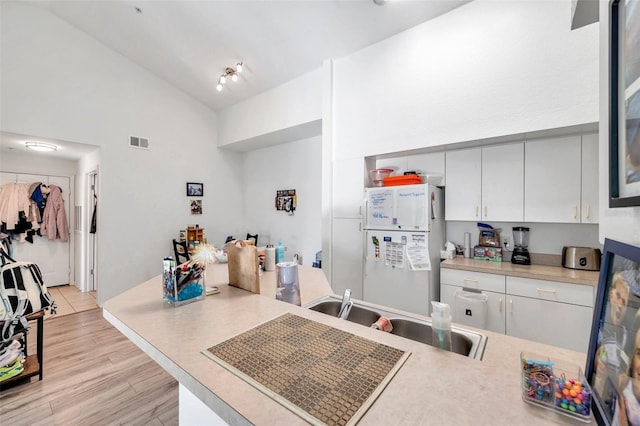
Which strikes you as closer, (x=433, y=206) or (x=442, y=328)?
(x=442, y=328)

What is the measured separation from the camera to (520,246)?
264cm

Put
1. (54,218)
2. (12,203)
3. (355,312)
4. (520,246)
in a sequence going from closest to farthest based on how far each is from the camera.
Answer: (355,312) < (520,246) < (12,203) < (54,218)

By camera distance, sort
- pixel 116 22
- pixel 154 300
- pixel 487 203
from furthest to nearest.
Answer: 1. pixel 116 22
2. pixel 487 203
3. pixel 154 300

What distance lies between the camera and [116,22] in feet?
11.0

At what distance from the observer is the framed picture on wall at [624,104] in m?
0.54

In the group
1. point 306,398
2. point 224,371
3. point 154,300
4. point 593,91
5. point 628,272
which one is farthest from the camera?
point 593,91

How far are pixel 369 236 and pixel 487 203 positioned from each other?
1.20m

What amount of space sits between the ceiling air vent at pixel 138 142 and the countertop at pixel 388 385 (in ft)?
11.8

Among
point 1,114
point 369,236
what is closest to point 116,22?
point 1,114

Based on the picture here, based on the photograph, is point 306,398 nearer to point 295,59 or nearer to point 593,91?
point 593,91

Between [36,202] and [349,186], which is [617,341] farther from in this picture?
[36,202]

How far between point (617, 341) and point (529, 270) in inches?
84.6

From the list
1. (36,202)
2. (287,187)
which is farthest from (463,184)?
(36,202)

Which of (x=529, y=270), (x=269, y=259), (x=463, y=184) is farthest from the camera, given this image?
(x=463, y=184)
